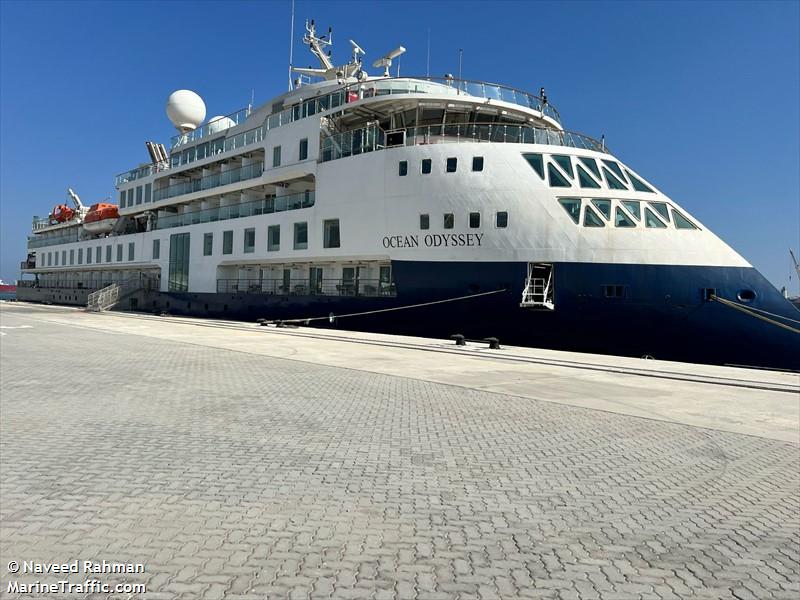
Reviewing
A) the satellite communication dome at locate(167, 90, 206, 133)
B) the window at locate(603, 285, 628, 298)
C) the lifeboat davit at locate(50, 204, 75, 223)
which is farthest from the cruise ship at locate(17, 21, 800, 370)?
the lifeboat davit at locate(50, 204, 75, 223)

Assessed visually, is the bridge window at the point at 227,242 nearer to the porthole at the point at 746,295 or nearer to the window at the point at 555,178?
the window at the point at 555,178

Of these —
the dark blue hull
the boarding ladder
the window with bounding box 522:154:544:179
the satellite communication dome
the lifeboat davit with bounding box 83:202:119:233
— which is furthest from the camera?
the lifeboat davit with bounding box 83:202:119:233

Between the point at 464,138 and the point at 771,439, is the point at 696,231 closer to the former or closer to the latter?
the point at 464,138

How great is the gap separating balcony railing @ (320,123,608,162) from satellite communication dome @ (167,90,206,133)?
21116 millimetres

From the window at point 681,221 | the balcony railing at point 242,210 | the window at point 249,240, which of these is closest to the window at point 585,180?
the window at point 681,221

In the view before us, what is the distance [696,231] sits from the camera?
→ 1515 centimetres

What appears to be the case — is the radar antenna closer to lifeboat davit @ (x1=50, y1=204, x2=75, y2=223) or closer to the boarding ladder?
the boarding ladder

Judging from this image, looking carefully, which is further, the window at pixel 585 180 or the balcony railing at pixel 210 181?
the balcony railing at pixel 210 181

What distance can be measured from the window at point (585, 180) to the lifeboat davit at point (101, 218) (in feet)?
134

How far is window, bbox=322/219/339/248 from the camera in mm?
21859

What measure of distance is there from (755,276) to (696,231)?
6.73 feet

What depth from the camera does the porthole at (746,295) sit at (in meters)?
14.0

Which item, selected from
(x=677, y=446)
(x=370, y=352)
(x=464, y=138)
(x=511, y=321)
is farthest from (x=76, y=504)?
(x=464, y=138)

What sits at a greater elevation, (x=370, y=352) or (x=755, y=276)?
(x=755, y=276)
